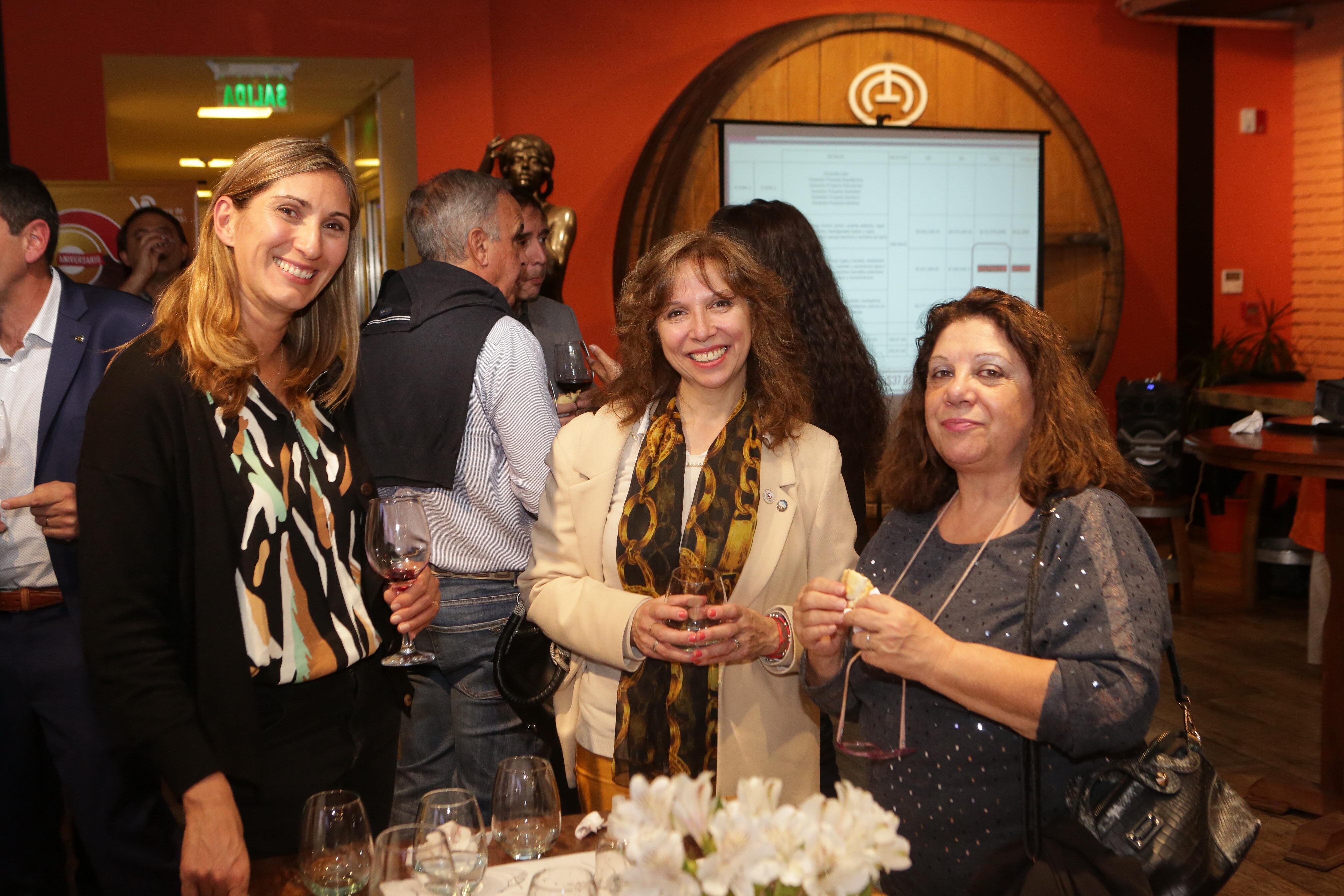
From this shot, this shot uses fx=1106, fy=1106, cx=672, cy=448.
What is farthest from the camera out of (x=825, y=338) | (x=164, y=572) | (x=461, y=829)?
(x=825, y=338)

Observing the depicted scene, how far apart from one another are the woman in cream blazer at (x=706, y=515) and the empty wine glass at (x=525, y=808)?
0.50 m

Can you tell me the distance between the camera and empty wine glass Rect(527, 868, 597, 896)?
105cm

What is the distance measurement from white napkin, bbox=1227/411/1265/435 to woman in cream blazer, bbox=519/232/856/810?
7.45 feet

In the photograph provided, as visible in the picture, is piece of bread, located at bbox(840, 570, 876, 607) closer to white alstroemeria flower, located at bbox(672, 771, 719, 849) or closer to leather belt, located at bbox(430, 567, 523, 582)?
white alstroemeria flower, located at bbox(672, 771, 719, 849)

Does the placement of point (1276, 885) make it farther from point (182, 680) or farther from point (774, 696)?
point (182, 680)

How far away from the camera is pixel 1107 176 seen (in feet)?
21.8

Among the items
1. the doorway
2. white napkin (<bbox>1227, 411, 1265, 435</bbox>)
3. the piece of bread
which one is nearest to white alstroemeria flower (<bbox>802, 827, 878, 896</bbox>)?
the piece of bread

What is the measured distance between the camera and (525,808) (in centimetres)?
135

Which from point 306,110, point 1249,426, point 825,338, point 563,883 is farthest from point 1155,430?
point 563,883

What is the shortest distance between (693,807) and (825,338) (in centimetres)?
161

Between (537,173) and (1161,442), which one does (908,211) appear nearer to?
(1161,442)

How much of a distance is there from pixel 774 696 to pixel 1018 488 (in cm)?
58

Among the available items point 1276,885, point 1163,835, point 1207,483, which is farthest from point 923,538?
point 1207,483

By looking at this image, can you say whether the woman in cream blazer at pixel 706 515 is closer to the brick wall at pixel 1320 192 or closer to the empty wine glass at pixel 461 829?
the empty wine glass at pixel 461 829
